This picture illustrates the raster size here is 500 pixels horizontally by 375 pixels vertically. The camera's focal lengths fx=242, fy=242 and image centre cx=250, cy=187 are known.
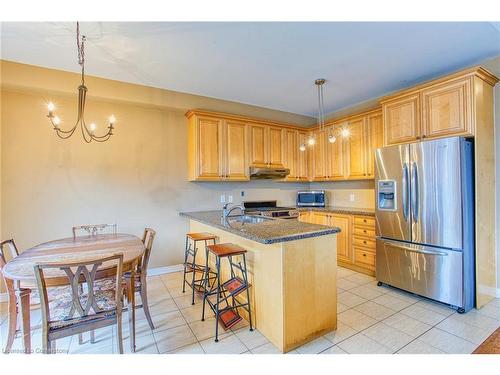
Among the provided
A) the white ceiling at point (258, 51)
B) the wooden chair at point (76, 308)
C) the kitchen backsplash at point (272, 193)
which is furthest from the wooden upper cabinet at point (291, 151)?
the wooden chair at point (76, 308)

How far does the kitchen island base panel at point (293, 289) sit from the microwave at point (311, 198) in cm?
249

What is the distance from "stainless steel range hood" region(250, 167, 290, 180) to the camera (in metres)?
4.20

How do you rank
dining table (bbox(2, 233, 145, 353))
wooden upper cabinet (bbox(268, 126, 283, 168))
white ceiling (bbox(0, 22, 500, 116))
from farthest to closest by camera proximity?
wooden upper cabinet (bbox(268, 126, 283, 168)) < white ceiling (bbox(0, 22, 500, 116)) < dining table (bbox(2, 233, 145, 353))

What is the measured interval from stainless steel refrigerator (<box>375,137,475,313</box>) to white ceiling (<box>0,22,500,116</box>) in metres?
1.04

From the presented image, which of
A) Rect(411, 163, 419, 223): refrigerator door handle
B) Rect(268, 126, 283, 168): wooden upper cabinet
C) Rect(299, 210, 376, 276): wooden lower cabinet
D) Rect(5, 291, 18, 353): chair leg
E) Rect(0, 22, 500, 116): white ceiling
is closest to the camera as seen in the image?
Rect(5, 291, 18, 353): chair leg

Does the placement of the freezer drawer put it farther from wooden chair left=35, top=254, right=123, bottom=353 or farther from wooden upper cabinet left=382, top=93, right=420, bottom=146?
wooden chair left=35, top=254, right=123, bottom=353

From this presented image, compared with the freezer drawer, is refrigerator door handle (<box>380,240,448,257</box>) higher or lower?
higher

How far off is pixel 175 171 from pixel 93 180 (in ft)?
3.73

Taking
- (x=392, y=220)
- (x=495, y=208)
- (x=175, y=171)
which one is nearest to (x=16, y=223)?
(x=175, y=171)

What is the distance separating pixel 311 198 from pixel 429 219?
2219mm

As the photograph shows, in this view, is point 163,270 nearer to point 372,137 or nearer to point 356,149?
point 356,149

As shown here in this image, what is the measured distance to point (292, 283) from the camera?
200 centimetres

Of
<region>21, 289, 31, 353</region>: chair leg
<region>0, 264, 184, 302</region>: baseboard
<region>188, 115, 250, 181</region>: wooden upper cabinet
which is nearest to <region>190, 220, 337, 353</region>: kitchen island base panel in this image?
<region>21, 289, 31, 353</region>: chair leg
